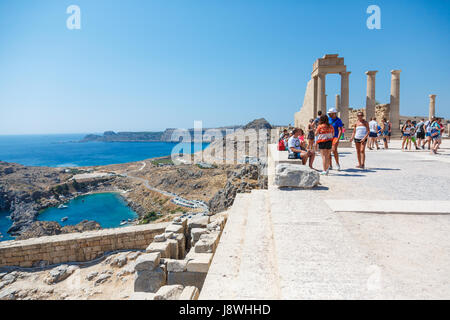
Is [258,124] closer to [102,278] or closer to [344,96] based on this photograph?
[344,96]

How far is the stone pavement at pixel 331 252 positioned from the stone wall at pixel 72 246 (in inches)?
188

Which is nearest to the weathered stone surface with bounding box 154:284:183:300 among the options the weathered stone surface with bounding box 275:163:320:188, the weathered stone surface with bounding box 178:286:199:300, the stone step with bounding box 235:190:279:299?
the weathered stone surface with bounding box 178:286:199:300

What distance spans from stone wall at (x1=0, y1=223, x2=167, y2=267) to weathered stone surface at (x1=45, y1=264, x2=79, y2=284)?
0.67 metres

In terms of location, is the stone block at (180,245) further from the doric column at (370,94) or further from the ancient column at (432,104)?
the ancient column at (432,104)

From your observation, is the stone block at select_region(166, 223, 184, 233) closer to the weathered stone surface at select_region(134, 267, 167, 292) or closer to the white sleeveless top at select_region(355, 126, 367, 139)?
the weathered stone surface at select_region(134, 267, 167, 292)

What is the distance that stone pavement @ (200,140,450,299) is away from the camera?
233cm

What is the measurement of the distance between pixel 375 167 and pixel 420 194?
3120 mm

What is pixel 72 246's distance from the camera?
8.44 metres

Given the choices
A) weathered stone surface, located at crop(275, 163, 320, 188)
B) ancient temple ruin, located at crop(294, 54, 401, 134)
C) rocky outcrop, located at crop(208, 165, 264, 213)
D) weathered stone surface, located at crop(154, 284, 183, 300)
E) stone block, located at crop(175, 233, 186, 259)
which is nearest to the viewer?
weathered stone surface, located at crop(154, 284, 183, 300)

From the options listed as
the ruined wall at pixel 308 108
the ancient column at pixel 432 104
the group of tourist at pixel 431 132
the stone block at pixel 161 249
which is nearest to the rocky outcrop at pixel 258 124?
the ruined wall at pixel 308 108

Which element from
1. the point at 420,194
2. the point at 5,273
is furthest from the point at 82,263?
the point at 420,194

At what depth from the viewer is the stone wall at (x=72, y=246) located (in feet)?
27.3

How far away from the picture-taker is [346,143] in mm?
13953

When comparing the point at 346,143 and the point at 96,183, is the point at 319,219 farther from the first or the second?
the point at 96,183
